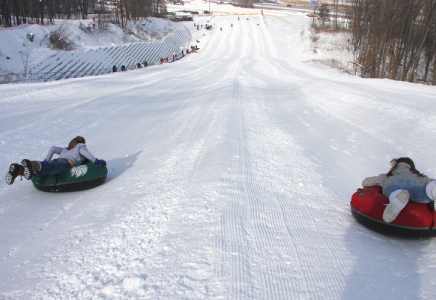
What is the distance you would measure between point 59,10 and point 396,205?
222 ft

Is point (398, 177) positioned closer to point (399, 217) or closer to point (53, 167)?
point (399, 217)

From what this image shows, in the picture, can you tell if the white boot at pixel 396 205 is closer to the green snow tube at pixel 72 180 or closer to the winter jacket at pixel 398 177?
the winter jacket at pixel 398 177

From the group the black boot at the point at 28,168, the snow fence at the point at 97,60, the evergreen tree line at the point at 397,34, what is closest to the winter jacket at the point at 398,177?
the black boot at the point at 28,168

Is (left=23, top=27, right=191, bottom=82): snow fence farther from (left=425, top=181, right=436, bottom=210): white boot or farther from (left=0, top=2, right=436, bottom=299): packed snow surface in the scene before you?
(left=425, top=181, right=436, bottom=210): white boot

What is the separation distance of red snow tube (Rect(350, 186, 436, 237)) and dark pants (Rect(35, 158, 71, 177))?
13.3ft

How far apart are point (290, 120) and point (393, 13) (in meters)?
20.3

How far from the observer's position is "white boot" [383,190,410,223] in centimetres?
347

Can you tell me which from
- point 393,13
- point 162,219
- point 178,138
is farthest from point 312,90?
point 393,13

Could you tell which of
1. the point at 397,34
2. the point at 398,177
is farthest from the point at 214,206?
the point at 397,34

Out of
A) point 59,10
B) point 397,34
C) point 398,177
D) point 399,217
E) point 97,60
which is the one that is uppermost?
point 59,10

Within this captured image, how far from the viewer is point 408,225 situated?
3523mm

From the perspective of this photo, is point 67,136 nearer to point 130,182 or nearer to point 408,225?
point 130,182

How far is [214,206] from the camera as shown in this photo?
3.93m

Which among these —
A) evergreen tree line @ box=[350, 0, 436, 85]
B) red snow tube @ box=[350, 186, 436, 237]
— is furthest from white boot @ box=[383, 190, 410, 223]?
evergreen tree line @ box=[350, 0, 436, 85]
